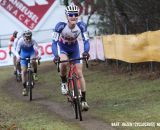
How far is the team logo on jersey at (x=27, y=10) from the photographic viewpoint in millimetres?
48688

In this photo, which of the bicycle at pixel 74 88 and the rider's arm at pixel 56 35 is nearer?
the bicycle at pixel 74 88

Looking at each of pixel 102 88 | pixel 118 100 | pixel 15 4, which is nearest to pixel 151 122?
pixel 118 100

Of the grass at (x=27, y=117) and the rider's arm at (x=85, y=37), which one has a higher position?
the rider's arm at (x=85, y=37)

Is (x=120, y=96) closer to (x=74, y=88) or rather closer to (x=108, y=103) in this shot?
(x=108, y=103)

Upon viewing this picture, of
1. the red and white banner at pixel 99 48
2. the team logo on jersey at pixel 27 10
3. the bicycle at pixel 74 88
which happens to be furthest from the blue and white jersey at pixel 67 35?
the team logo on jersey at pixel 27 10

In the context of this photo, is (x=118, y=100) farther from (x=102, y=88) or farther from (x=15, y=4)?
(x=15, y=4)

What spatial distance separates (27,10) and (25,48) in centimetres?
3193

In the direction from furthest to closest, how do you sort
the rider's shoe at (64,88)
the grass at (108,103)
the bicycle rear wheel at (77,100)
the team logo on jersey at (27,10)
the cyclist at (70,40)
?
the team logo on jersey at (27,10) → the rider's shoe at (64,88) → the cyclist at (70,40) → the bicycle rear wheel at (77,100) → the grass at (108,103)

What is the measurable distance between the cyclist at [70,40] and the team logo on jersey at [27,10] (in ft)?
118

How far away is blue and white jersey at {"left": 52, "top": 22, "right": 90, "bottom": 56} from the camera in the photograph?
40.8 feet

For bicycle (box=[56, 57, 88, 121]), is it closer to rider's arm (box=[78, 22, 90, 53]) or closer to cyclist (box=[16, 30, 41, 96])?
rider's arm (box=[78, 22, 90, 53])

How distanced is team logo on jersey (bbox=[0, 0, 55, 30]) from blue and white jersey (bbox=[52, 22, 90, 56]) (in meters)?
36.0

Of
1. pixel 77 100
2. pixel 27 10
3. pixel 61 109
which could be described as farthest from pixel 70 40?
pixel 27 10

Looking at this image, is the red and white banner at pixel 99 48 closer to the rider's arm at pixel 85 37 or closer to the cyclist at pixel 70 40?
the cyclist at pixel 70 40
